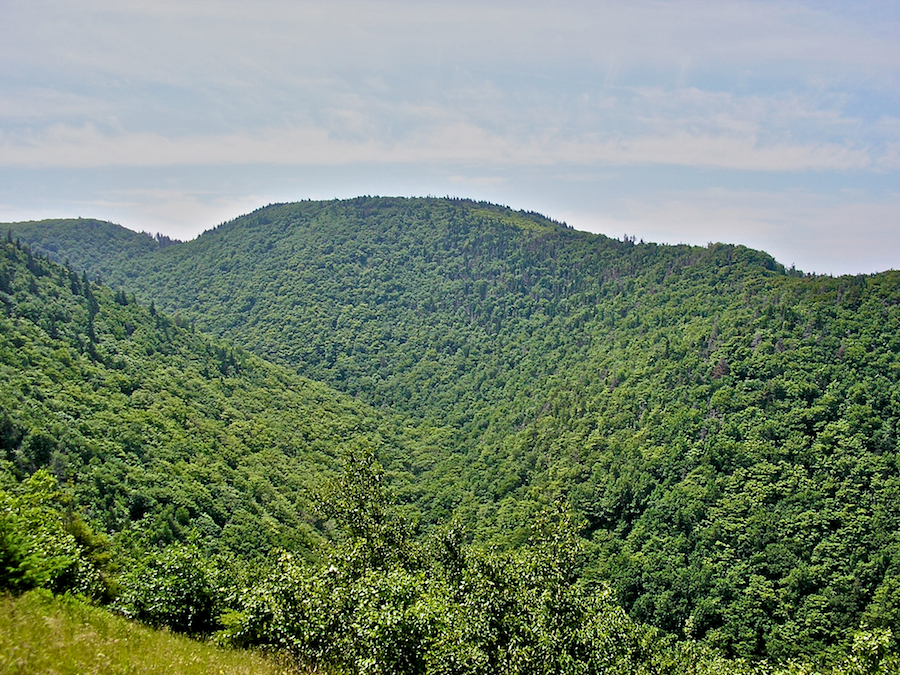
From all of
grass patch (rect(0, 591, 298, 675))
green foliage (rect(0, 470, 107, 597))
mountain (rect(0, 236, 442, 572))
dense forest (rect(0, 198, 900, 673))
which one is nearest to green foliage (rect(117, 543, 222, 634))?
dense forest (rect(0, 198, 900, 673))

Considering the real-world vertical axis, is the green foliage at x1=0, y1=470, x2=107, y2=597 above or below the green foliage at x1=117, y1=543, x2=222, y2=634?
above

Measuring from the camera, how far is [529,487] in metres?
130

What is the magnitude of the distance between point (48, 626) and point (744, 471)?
10904cm

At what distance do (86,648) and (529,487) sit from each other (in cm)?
12254

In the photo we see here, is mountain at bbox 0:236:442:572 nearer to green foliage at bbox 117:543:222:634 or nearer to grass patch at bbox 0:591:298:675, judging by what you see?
green foliage at bbox 117:543:222:634

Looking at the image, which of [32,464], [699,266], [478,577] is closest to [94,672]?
[478,577]

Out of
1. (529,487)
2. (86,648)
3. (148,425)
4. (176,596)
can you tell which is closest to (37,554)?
(86,648)

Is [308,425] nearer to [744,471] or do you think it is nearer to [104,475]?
[104,475]

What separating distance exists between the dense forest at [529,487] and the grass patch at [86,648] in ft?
6.16

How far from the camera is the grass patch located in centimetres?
1245

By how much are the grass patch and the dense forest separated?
1.88 m

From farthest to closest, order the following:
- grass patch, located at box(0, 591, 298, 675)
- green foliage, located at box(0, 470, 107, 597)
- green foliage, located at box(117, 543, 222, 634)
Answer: green foliage, located at box(117, 543, 222, 634) → green foliage, located at box(0, 470, 107, 597) → grass patch, located at box(0, 591, 298, 675)

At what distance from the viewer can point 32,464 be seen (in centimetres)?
6638

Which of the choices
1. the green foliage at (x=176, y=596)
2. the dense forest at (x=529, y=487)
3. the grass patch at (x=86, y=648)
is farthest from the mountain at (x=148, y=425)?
the grass patch at (x=86, y=648)
